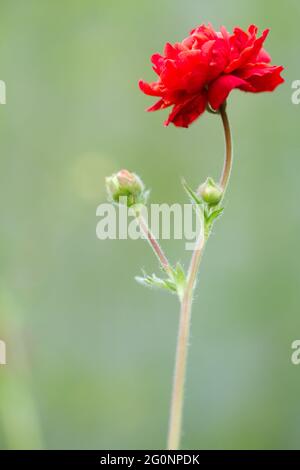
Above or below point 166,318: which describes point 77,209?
above

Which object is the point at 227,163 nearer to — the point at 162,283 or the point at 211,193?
the point at 211,193

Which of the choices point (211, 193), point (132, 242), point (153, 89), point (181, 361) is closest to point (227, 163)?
point (211, 193)

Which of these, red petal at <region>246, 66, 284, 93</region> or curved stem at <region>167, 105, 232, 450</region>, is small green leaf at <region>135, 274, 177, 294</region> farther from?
red petal at <region>246, 66, 284, 93</region>

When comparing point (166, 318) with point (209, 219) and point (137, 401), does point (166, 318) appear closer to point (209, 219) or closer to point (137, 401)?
point (137, 401)

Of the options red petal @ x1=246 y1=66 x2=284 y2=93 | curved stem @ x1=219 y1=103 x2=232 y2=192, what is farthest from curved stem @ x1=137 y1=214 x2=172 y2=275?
red petal @ x1=246 y1=66 x2=284 y2=93

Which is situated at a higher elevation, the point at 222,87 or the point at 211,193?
the point at 222,87

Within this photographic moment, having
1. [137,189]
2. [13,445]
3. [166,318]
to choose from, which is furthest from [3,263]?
[137,189]
